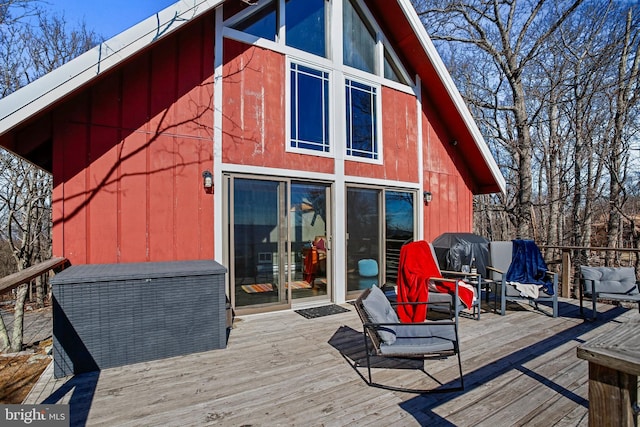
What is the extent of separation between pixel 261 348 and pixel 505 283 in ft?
12.6

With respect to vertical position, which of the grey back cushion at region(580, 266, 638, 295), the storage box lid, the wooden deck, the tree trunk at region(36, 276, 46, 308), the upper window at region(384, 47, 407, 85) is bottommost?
the tree trunk at region(36, 276, 46, 308)

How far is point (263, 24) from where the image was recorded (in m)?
5.04

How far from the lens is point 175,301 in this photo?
3.29 meters

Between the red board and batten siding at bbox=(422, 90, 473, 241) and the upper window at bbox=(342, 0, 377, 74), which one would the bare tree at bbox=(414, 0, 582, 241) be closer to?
the red board and batten siding at bbox=(422, 90, 473, 241)

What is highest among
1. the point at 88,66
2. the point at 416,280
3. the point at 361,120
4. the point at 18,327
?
the point at 361,120

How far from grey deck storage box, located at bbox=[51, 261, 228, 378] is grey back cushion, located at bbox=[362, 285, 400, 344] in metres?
1.61

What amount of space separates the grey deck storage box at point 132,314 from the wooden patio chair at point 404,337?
64.3 inches

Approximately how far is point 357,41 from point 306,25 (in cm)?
112

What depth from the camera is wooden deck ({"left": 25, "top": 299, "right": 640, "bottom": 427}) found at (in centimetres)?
228

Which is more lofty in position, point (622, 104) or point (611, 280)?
point (622, 104)

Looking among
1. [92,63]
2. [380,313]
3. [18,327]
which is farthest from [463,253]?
[18,327]

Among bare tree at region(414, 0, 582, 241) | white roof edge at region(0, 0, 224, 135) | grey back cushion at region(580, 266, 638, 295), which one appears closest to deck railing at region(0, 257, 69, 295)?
white roof edge at region(0, 0, 224, 135)

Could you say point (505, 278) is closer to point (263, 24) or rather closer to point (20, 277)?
point (263, 24)

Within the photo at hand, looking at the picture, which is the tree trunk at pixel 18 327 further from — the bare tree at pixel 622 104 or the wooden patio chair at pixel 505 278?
the bare tree at pixel 622 104
